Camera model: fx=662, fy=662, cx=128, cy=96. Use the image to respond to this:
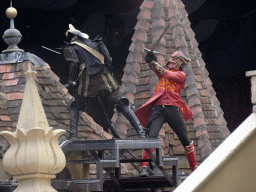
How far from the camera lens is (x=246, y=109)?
56.2ft

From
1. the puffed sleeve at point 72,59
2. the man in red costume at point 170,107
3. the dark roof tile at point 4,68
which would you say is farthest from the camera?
the dark roof tile at point 4,68

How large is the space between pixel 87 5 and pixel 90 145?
26.4 ft

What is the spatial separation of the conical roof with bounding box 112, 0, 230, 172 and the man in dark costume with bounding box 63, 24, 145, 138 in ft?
7.64

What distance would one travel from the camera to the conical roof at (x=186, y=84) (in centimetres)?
1209

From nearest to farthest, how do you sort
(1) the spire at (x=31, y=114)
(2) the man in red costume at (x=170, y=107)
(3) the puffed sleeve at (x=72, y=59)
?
(1) the spire at (x=31, y=114) < (3) the puffed sleeve at (x=72, y=59) < (2) the man in red costume at (x=170, y=107)

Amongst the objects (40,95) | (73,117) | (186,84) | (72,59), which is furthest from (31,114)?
(186,84)

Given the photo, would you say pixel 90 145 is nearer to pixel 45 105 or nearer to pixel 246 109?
pixel 45 105

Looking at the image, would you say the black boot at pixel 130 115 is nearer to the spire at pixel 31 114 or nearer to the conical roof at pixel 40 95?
the conical roof at pixel 40 95

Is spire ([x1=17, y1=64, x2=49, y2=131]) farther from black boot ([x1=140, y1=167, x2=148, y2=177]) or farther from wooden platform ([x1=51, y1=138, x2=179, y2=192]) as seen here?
black boot ([x1=140, y1=167, x2=148, y2=177])

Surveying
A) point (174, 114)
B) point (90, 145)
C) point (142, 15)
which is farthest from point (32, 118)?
point (142, 15)

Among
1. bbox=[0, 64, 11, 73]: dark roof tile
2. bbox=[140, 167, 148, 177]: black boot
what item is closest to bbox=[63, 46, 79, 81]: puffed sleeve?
bbox=[140, 167, 148, 177]: black boot

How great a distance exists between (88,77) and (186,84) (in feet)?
11.3

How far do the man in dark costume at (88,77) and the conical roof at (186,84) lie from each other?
91.7 inches

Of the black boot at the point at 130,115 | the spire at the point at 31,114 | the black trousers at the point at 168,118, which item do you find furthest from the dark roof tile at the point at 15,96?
the spire at the point at 31,114
